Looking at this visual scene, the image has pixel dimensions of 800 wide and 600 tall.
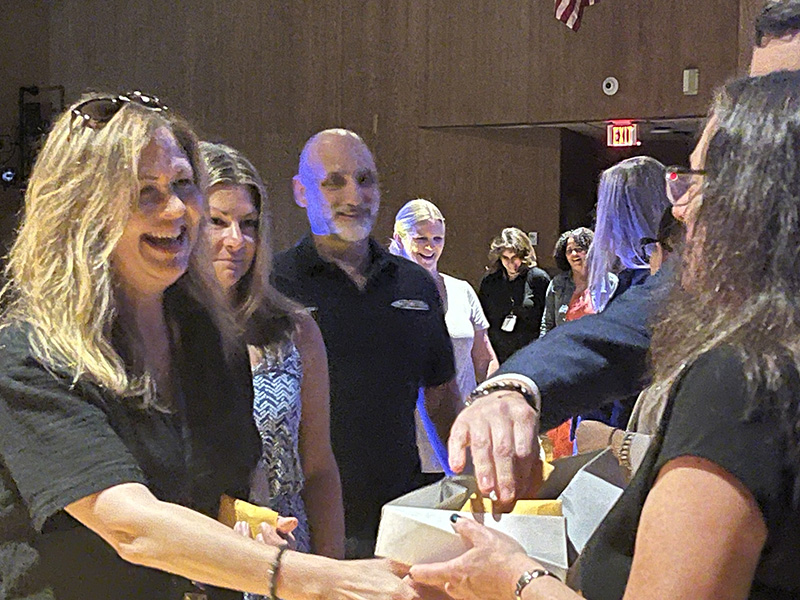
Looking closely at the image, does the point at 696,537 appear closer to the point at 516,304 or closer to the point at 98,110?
the point at 98,110

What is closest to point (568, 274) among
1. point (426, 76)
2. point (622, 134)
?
point (622, 134)

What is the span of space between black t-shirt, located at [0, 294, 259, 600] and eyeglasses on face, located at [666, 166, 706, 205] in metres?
0.83

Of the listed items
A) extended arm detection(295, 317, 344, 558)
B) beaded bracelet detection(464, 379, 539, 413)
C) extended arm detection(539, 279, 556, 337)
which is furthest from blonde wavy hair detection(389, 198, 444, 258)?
beaded bracelet detection(464, 379, 539, 413)

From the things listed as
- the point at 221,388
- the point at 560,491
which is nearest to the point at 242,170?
the point at 221,388

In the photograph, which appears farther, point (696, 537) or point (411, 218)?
point (411, 218)

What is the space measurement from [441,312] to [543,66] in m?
7.08

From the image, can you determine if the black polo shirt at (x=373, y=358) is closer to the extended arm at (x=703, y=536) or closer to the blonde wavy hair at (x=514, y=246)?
the extended arm at (x=703, y=536)

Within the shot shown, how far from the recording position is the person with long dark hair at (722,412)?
38.0 inches

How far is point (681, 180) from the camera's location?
4.08ft

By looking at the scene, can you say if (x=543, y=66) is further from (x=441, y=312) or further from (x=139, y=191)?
(x=139, y=191)

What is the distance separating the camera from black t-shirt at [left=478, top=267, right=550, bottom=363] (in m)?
6.94

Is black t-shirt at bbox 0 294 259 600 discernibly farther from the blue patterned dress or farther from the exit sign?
the exit sign

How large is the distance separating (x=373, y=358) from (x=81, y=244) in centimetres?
111

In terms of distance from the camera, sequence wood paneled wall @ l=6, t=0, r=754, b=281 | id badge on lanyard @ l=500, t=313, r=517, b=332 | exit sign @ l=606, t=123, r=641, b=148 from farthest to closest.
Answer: exit sign @ l=606, t=123, r=641, b=148
wood paneled wall @ l=6, t=0, r=754, b=281
id badge on lanyard @ l=500, t=313, r=517, b=332
